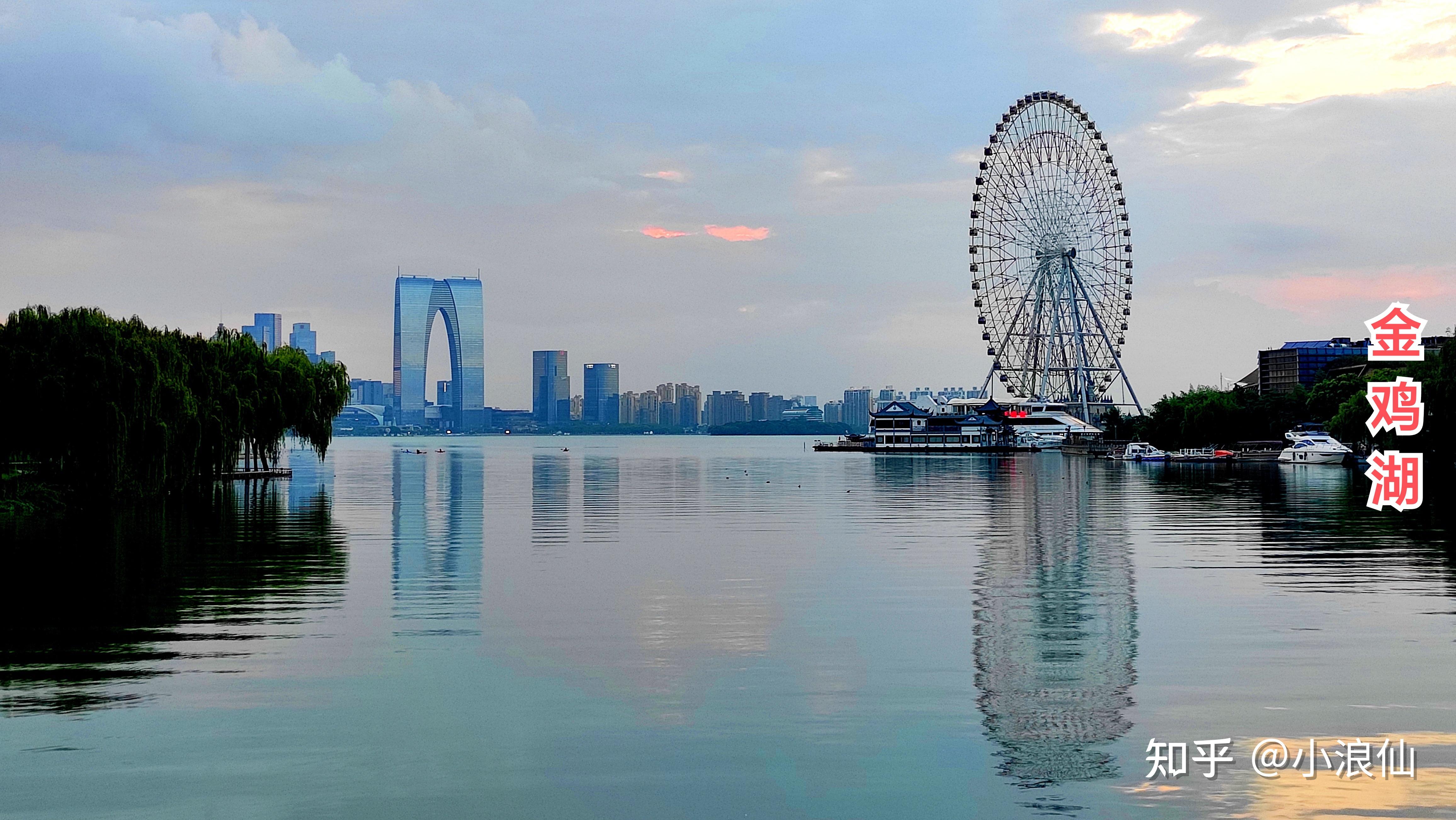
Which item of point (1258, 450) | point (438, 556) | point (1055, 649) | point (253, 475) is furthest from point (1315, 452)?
point (1055, 649)

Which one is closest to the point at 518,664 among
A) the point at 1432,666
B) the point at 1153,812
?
the point at 1153,812

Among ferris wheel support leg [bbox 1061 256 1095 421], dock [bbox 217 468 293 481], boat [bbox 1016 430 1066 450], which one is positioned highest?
ferris wheel support leg [bbox 1061 256 1095 421]

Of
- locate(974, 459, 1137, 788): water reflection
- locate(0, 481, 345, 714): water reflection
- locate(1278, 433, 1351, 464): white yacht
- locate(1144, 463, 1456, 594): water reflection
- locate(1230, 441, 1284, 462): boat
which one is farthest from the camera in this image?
locate(1230, 441, 1284, 462): boat

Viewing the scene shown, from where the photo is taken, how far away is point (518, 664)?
49.5 ft

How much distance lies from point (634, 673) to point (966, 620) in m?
5.86

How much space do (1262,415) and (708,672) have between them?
4817 inches

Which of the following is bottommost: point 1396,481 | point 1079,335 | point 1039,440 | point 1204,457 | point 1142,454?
point 1204,457

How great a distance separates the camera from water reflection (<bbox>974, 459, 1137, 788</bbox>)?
36.2 feet

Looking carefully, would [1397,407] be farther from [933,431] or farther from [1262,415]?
[933,431]

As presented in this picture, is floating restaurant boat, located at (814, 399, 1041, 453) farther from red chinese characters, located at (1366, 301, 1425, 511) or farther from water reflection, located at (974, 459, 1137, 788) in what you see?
water reflection, located at (974, 459, 1137, 788)

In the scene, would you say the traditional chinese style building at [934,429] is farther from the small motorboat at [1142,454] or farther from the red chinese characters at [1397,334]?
the red chinese characters at [1397,334]

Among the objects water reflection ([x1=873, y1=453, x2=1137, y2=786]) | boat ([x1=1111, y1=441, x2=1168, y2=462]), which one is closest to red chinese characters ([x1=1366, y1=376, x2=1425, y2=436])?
water reflection ([x1=873, y1=453, x2=1137, y2=786])

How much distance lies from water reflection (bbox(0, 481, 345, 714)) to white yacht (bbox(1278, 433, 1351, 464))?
261 feet

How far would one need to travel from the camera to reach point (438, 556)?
28234 mm
